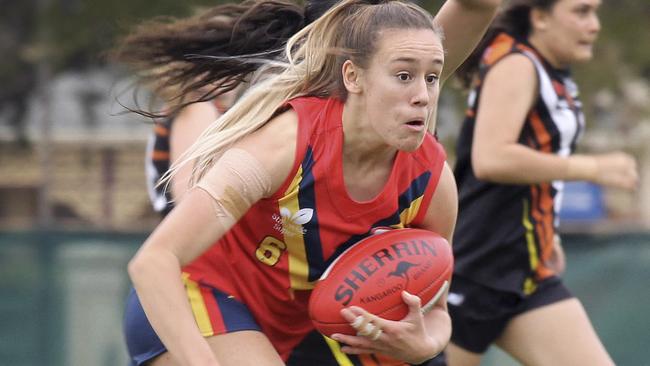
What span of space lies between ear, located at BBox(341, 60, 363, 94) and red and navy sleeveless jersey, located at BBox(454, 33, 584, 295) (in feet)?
4.68

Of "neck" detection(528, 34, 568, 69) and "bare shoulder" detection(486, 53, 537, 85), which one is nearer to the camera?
"bare shoulder" detection(486, 53, 537, 85)

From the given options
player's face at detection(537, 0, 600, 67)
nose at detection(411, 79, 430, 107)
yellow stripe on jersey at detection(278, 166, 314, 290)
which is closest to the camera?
nose at detection(411, 79, 430, 107)

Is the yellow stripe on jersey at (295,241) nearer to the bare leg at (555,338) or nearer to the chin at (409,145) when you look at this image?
the chin at (409,145)

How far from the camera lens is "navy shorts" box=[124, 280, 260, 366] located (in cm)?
320

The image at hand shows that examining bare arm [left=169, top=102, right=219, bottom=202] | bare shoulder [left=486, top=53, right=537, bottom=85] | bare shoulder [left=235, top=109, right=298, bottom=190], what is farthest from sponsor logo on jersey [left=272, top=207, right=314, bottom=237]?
bare shoulder [left=486, top=53, right=537, bottom=85]

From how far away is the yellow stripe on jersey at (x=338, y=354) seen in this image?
11.0 ft

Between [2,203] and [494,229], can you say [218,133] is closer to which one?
[494,229]

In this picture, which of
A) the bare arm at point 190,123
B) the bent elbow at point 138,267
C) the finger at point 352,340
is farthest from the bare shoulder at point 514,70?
the bent elbow at point 138,267

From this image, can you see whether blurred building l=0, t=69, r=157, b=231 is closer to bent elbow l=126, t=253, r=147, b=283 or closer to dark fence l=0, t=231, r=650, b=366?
dark fence l=0, t=231, r=650, b=366

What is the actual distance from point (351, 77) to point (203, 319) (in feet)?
2.47

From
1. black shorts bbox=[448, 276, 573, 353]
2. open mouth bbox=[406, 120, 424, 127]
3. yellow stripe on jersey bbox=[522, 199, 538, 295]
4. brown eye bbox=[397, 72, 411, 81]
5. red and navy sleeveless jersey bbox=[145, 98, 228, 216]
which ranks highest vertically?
brown eye bbox=[397, 72, 411, 81]

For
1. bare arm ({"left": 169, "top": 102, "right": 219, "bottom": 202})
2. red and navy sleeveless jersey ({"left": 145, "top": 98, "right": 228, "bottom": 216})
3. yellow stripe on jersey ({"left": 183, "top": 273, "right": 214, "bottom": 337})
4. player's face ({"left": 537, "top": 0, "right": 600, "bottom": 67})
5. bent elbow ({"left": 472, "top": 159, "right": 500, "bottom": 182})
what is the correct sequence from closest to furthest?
yellow stripe on jersey ({"left": 183, "top": 273, "right": 214, "bottom": 337}) < bent elbow ({"left": 472, "top": 159, "right": 500, "bottom": 182}) < bare arm ({"left": 169, "top": 102, "right": 219, "bottom": 202}) < player's face ({"left": 537, "top": 0, "right": 600, "bottom": 67}) < red and navy sleeveless jersey ({"left": 145, "top": 98, "right": 228, "bottom": 216})

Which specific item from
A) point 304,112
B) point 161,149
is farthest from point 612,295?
point 304,112

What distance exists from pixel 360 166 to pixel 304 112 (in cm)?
22
